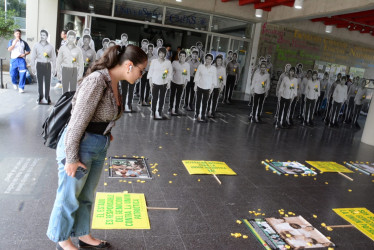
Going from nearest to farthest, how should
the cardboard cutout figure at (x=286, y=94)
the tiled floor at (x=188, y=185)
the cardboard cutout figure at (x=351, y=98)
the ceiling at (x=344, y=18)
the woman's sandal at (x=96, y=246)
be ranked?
the woman's sandal at (x=96, y=246) → the tiled floor at (x=188, y=185) → the cardboard cutout figure at (x=286, y=94) → the cardboard cutout figure at (x=351, y=98) → the ceiling at (x=344, y=18)

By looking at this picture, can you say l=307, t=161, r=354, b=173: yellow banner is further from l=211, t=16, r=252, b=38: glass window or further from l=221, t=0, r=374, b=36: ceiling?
l=211, t=16, r=252, b=38: glass window

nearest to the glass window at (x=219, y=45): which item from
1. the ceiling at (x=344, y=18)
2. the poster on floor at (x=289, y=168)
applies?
the ceiling at (x=344, y=18)

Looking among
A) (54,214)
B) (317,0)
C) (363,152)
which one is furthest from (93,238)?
(317,0)

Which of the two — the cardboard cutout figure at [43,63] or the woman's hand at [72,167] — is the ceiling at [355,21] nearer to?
the cardboard cutout figure at [43,63]

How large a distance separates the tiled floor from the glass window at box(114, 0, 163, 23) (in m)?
5.87

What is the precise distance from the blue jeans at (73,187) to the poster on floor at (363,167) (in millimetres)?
5365

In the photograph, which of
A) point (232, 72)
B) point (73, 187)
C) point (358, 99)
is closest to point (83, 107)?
point (73, 187)

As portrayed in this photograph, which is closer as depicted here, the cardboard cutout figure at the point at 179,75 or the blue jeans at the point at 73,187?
the blue jeans at the point at 73,187

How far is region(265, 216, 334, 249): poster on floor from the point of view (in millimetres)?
3057

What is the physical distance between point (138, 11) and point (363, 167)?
390 inches

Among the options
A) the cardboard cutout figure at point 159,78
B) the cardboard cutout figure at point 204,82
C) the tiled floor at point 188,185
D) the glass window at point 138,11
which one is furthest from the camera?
the glass window at point 138,11

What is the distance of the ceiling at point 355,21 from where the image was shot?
1167cm

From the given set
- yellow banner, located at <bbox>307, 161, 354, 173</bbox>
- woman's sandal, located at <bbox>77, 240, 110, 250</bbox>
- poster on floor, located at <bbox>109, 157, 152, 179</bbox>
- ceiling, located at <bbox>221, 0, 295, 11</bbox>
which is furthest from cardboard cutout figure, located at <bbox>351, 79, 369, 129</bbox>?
woman's sandal, located at <bbox>77, 240, 110, 250</bbox>

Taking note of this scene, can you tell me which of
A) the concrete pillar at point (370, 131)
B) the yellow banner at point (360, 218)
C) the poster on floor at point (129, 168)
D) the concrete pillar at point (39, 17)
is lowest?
the yellow banner at point (360, 218)
